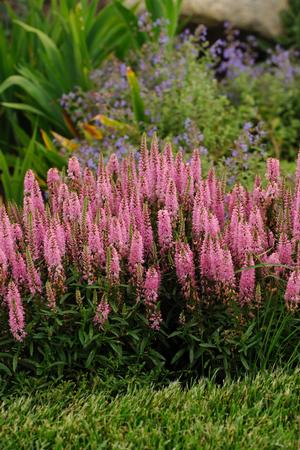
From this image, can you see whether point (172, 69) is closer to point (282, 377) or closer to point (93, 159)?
point (93, 159)

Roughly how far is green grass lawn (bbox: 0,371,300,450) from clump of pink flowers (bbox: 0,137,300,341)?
308mm

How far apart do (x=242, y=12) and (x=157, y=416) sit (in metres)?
6.57

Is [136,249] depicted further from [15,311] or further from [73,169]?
[73,169]

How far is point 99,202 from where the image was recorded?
3.94m

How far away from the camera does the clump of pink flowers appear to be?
347 cm

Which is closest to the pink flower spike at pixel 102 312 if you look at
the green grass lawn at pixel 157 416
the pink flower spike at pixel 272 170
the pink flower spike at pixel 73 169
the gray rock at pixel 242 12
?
the green grass lawn at pixel 157 416

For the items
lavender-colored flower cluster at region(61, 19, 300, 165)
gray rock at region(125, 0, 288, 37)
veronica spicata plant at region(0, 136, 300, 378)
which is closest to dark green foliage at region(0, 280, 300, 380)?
veronica spicata plant at region(0, 136, 300, 378)

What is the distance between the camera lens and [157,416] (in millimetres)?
3293

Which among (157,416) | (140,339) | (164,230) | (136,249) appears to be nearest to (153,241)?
(164,230)

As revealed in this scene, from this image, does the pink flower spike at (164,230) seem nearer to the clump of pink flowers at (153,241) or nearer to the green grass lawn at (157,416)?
the clump of pink flowers at (153,241)

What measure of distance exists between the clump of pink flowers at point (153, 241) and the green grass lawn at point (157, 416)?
308 millimetres

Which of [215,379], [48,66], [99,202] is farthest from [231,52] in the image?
[215,379]

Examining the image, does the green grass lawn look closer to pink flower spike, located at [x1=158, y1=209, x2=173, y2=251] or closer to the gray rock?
pink flower spike, located at [x1=158, y1=209, x2=173, y2=251]

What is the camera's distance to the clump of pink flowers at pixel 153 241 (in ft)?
11.4
